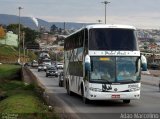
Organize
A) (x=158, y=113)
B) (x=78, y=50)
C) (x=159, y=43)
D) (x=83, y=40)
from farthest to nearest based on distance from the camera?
(x=159, y=43), (x=78, y=50), (x=83, y=40), (x=158, y=113)

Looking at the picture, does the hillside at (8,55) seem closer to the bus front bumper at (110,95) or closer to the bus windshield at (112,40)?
the bus windshield at (112,40)

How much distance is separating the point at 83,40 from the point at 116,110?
4961 millimetres

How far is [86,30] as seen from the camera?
24.3 m

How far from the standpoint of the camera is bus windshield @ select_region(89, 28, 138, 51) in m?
23.5

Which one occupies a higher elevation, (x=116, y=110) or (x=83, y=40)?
(x=83, y=40)

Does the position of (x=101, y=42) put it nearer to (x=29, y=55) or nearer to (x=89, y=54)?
(x=89, y=54)

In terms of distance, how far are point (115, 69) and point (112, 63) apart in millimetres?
320

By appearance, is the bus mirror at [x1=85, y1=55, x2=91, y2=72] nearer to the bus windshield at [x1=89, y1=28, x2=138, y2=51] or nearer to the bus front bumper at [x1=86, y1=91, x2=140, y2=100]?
the bus windshield at [x1=89, y1=28, x2=138, y2=51]

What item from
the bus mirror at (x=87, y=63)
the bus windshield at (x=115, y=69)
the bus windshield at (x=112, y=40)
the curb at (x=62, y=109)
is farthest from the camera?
the bus windshield at (x=112, y=40)

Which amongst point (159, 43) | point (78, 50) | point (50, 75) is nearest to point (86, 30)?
point (78, 50)

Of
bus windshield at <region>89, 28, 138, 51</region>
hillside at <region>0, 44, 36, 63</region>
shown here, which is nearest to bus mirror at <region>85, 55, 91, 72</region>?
bus windshield at <region>89, 28, 138, 51</region>

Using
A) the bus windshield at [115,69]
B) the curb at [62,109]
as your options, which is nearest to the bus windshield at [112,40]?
the bus windshield at [115,69]

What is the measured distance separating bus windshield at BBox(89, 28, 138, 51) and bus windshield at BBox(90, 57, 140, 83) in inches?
21.1

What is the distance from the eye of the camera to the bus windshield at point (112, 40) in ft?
77.0
